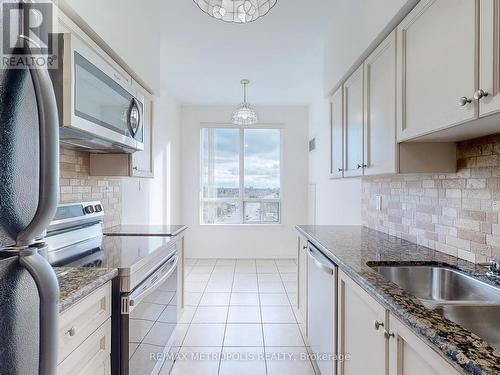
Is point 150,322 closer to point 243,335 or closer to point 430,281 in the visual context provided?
point 243,335

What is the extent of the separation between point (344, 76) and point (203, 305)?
263cm

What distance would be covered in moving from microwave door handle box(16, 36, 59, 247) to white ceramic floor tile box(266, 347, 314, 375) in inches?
78.7

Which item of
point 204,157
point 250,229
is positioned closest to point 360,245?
point 250,229

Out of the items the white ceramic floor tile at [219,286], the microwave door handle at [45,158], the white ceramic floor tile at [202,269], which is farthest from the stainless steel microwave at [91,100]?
the white ceramic floor tile at [202,269]

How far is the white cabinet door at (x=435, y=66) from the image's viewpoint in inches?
40.8

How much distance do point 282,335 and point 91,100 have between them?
230 centimetres

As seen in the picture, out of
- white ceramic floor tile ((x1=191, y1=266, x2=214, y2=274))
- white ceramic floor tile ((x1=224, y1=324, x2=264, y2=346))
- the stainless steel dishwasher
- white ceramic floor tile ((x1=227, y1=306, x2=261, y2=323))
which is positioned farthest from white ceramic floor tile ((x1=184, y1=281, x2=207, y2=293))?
the stainless steel dishwasher

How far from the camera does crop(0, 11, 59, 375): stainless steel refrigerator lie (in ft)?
1.90

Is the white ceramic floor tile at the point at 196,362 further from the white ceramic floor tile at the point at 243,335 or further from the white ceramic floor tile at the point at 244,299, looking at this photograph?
the white ceramic floor tile at the point at 244,299

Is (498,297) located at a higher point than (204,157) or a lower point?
lower

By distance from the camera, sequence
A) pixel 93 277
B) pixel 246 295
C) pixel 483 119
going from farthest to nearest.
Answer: pixel 246 295
pixel 93 277
pixel 483 119

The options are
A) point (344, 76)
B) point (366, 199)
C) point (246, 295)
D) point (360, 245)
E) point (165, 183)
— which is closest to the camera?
point (360, 245)

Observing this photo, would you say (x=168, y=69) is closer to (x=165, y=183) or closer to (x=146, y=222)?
(x=165, y=183)

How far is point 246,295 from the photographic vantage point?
11.8 feet
